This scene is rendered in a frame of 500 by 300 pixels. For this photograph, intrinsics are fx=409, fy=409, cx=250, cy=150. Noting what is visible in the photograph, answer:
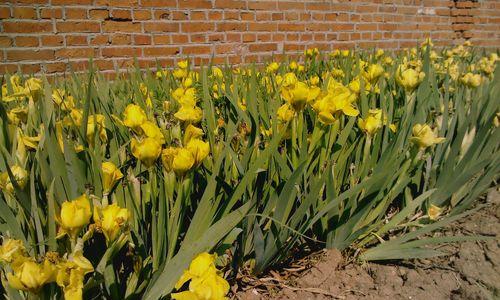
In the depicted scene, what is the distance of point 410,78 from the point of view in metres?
1.39

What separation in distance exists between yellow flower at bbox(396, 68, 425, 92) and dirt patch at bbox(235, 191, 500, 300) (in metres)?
0.54

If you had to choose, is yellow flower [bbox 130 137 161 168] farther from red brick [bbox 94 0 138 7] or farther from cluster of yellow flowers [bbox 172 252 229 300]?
red brick [bbox 94 0 138 7]

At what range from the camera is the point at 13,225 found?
758 millimetres

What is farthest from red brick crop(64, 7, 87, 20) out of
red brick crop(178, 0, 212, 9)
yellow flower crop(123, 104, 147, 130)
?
yellow flower crop(123, 104, 147, 130)

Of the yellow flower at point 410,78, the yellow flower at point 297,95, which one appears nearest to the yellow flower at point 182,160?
the yellow flower at point 297,95

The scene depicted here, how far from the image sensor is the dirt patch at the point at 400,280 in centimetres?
107

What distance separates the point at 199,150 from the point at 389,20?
15.3 feet

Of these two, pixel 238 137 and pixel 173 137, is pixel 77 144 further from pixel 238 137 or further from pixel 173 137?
pixel 238 137

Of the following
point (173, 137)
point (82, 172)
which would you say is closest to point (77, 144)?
point (82, 172)

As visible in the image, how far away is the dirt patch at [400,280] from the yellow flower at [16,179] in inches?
22.0

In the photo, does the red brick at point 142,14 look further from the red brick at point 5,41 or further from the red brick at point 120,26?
the red brick at point 5,41

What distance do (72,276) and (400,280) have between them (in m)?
0.89

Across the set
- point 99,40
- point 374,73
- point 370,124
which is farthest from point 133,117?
point 99,40

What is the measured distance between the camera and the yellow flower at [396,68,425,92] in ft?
4.51
